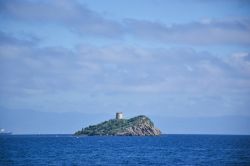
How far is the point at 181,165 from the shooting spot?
9819 cm

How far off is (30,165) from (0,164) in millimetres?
6283

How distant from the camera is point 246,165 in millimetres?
93062

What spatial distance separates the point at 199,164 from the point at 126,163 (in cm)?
1630

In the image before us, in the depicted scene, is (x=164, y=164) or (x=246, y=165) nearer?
(x=246, y=165)

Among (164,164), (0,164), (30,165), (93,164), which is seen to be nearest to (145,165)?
(164,164)

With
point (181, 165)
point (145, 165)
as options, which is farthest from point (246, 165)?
point (145, 165)

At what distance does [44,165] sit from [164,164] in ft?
85.5

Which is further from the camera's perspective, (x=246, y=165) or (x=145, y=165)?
(x=145, y=165)

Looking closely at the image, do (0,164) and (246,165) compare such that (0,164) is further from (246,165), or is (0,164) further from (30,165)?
(246,165)

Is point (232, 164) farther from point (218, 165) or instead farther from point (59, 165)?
point (59, 165)

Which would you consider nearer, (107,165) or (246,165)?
(246,165)

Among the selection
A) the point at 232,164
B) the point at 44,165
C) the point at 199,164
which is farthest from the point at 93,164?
the point at 232,164

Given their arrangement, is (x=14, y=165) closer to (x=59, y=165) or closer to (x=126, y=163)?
(x=59, y=165)

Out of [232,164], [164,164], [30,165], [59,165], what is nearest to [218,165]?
[232,164]
